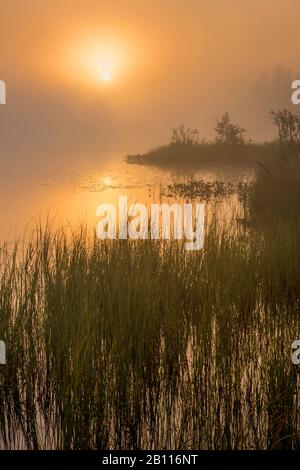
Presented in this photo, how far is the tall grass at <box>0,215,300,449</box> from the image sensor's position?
3.54 m

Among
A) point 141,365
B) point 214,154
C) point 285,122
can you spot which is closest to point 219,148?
point 214,154

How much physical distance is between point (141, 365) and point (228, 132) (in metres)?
24.1

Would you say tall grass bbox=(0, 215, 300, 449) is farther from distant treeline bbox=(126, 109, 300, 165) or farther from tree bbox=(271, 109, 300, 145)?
distant treeline bbox=(126, 109, 300, 165)

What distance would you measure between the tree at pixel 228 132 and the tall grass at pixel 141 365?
2126 centimetres

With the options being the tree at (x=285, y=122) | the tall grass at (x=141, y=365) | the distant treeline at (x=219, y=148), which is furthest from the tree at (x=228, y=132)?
the tall grass at (x=141, y=365)

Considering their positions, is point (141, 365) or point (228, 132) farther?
point (228, 132)

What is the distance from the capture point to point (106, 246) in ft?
20.8

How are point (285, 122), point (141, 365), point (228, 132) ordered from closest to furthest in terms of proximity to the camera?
point (141, 365), point (285, 122), point (228, 132)

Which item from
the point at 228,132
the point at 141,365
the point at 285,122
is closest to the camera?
the point at 141,365

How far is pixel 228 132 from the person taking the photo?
27297mm

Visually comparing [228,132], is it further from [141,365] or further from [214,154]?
Answer: [141,365]

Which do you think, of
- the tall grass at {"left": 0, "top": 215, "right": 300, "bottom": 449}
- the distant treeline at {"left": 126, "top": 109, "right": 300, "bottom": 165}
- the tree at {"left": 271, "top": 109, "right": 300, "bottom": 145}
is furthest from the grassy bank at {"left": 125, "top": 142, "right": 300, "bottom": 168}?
the tall grass at {"left": 0, "top": 215, "right": 300, "bottom": 449}

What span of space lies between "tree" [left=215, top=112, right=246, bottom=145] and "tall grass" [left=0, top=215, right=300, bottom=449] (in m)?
21.3
